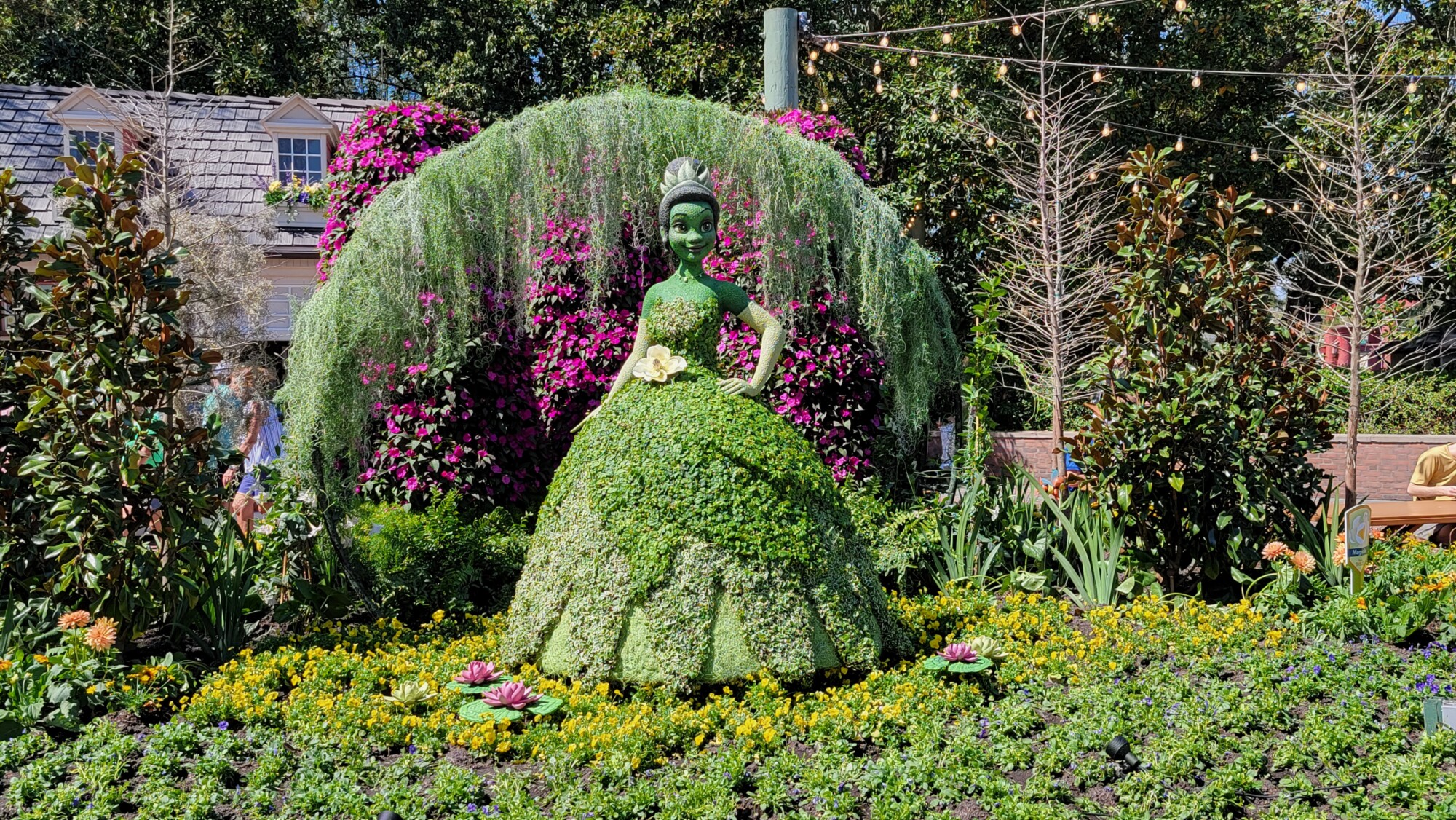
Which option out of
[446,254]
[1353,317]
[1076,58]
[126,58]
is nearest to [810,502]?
[446,254]

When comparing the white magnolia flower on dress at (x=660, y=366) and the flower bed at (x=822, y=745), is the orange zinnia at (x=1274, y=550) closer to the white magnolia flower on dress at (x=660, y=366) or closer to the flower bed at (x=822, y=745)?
the flower bed at (x=822, y=745)

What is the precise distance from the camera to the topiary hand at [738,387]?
179 inches

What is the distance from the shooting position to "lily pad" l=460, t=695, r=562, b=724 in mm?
3881

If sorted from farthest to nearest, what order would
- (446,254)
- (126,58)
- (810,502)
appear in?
(126,58) → (446,254) → (810,502)

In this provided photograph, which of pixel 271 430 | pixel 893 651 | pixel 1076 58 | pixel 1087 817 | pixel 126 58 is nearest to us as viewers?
pixel 1087 817

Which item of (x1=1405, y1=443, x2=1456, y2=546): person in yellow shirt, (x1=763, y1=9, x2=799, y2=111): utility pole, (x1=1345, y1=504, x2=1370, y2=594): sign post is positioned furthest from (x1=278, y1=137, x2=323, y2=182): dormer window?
(x1=1345, y1=504, x2=1370, y2=594): sign post

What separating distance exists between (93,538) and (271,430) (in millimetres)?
3235

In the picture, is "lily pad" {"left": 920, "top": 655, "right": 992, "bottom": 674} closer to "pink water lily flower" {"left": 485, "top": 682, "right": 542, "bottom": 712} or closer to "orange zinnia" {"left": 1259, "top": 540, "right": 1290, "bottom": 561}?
"pink water lily flower" {"left": 485, "top": 682, "right": 542, "bottom": 712}

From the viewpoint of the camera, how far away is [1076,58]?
49.1ft

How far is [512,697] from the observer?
3904mm

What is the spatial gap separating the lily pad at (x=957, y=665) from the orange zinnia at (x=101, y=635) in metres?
3.29

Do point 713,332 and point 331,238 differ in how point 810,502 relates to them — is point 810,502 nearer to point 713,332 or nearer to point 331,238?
point 713,332

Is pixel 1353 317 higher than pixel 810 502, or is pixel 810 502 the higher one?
pixel 1353 317

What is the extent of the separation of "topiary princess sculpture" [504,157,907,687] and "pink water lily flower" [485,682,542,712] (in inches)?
13.3
